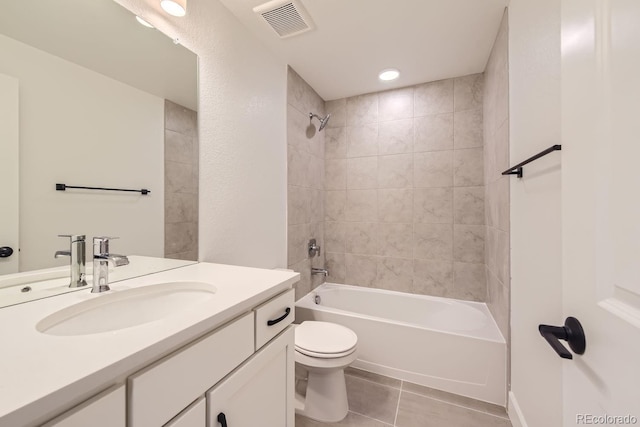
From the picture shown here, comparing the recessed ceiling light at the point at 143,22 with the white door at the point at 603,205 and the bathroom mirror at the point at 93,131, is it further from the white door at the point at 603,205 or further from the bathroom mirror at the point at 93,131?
the white door at the point at 603,205

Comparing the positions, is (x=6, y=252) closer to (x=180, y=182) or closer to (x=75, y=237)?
(x=75, y=237)

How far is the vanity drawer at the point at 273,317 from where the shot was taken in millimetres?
814

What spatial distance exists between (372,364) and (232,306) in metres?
1.56

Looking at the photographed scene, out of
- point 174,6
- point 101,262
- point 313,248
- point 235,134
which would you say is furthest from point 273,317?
point 313,248

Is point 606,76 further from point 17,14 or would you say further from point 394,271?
point 394,271

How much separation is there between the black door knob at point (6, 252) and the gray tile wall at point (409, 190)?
7.18 ft

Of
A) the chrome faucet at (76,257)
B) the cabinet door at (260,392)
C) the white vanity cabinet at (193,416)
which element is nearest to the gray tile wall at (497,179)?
the cabinet door at (260,392)

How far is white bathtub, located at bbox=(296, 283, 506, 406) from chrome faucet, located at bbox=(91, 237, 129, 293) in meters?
1.43

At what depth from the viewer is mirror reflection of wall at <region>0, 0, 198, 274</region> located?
74 cm

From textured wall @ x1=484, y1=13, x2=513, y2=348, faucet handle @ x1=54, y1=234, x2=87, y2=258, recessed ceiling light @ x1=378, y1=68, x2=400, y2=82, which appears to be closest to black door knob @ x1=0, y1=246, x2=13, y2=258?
faucet handle @ x1=54, y1=234, x2=87, y2=258

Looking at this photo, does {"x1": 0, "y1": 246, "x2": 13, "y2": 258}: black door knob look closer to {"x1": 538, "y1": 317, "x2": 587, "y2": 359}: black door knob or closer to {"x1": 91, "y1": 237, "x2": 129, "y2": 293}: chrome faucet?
{"x1": 91, "y1": 237, "x2": 129, "y2": 293}: chrome faucet

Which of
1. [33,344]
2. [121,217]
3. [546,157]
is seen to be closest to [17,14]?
[121,217]

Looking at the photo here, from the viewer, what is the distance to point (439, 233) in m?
2.24

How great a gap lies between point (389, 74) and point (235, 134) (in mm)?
1470
